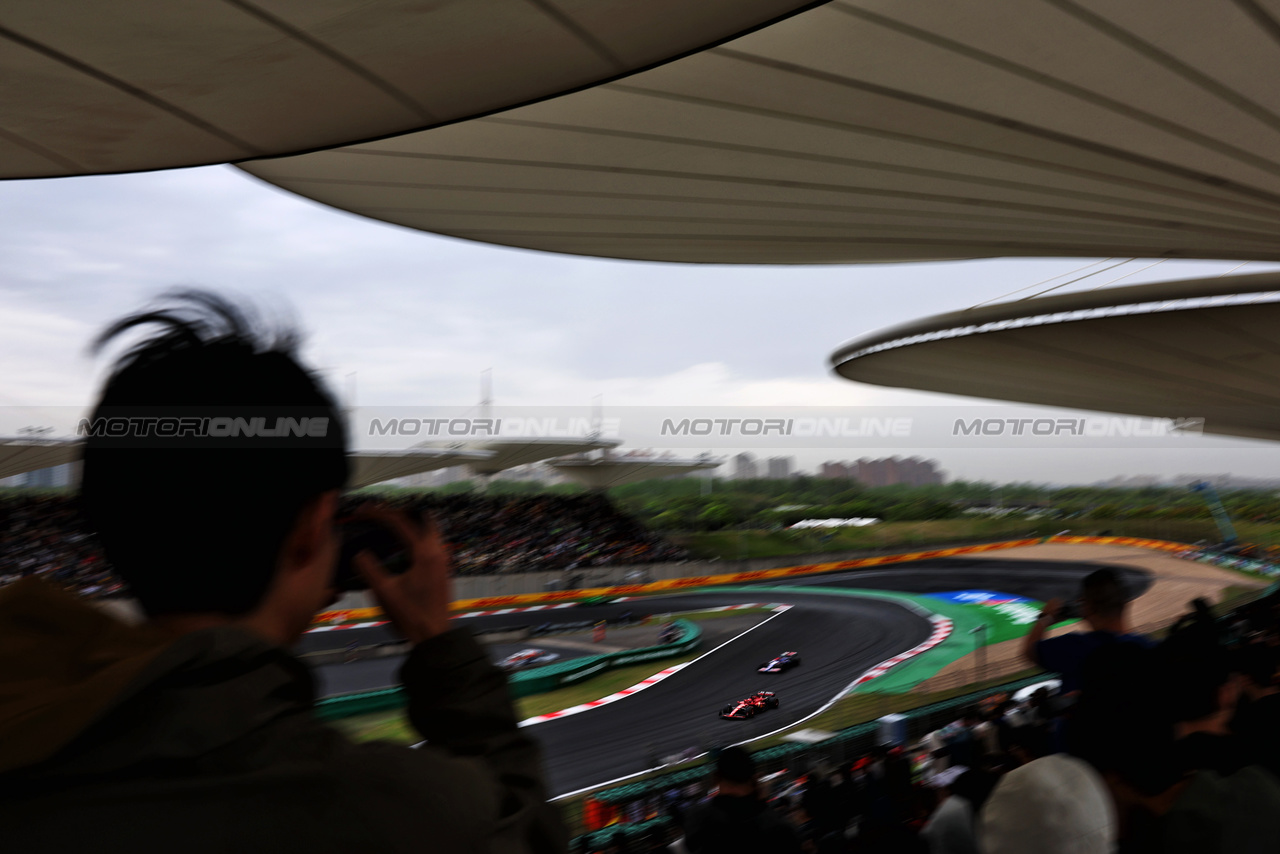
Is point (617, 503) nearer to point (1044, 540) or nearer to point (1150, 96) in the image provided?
point (1044, 540)

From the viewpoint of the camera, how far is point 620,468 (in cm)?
2623

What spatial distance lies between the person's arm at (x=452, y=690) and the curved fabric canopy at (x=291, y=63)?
161cm

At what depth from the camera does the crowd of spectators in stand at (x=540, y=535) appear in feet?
74.1

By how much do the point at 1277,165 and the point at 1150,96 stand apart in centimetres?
90

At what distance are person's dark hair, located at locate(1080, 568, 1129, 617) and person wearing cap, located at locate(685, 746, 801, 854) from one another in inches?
42.4

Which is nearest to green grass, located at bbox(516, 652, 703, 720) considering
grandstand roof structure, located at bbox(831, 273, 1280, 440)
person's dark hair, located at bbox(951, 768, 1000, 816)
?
grandstand roof structure, located at bbox(831, 273, 1280, 440)

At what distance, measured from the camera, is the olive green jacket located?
359 mm

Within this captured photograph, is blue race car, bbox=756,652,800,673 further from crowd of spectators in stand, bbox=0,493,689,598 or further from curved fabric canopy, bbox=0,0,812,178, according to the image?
curved fabric canopy, bbox=0,0,812,178

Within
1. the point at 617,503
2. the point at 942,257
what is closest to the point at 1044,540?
the point at 617,503

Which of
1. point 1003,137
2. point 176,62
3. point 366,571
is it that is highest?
point 1003,137

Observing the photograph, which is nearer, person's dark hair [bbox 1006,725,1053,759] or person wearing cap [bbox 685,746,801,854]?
person wearing cap [bbox 685,746,801,854]

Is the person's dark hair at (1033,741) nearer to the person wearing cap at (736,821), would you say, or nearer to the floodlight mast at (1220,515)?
the person wearing cap at (736,821)

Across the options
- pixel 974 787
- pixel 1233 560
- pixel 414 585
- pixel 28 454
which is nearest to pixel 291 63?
pixel 414 585

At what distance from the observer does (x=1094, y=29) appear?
247 cm
